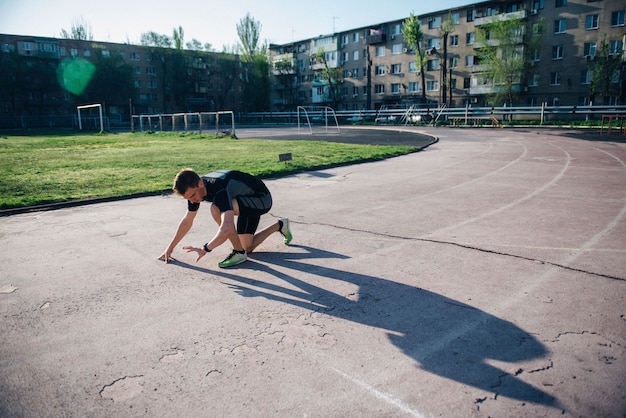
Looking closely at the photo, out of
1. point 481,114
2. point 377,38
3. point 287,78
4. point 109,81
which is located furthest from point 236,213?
point 287,78

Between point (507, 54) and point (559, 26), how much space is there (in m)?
6.12

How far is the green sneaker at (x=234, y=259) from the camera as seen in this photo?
4.66 meters

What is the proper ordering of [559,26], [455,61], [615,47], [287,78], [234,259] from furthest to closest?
[287,78], [455,61], [559,26], [615,47], [234,259]

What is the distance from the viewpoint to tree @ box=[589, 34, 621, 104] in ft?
133

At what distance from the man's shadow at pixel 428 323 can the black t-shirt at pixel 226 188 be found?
30.8 inches

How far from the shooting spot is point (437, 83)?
58094mm

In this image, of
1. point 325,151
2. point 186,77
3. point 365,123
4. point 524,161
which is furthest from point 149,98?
point 524,161

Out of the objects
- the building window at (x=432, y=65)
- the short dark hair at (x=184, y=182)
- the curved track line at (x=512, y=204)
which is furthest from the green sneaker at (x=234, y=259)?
the building window at (x=432, y=65)

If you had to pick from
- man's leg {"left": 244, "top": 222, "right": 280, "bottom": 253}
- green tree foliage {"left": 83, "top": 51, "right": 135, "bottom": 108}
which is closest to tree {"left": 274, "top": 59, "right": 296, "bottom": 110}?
green tree foliage {"left": 83, "top": 51, "right": 135, "bottom": 108}

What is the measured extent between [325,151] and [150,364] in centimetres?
1464

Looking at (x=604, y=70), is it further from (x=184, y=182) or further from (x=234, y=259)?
(x=184, y=182)

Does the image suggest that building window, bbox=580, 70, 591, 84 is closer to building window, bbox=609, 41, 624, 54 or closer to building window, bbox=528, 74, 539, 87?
building window, bbox=609, 41, 624, 54

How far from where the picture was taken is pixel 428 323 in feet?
10.9

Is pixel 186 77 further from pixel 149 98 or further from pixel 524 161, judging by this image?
pixel 524 161
